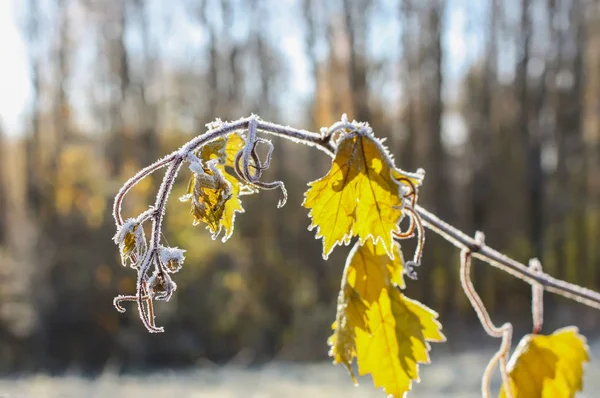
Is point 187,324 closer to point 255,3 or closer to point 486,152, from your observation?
point 255,3

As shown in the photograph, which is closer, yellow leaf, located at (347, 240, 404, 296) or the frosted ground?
yellow leaf, located at (347, 240, 404, 296)

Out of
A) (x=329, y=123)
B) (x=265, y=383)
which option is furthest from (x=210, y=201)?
(x=329, y=123)

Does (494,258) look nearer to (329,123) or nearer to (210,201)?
(210,201)

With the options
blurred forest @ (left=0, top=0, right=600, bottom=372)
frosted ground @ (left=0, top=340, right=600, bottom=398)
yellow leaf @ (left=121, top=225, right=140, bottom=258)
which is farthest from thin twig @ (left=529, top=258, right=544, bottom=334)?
blurred forest @ (left=0, top=0, right=600, bottom=372)

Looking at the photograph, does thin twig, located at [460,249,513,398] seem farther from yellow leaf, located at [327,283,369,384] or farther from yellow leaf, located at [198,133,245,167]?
yellow leaf, located at [198,133,245,167]

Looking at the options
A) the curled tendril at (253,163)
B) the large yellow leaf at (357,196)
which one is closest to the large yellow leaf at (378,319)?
the large yellow leaf at (357,196)
